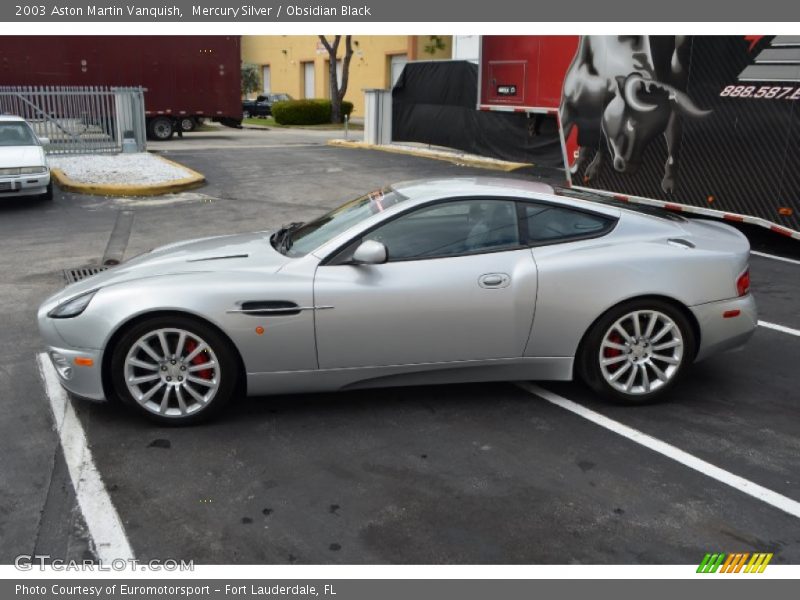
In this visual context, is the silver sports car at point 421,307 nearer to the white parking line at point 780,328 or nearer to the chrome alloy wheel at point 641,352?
the chrome alloy wheel at point 641,352

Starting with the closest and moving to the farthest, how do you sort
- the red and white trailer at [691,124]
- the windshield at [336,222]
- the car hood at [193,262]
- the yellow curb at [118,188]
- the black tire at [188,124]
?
the car hood at [193,262] < the windshield at [336,222] < the red and white trailer at [691,124] < the yellow curb at [118,188] < the black tire at [188,124]

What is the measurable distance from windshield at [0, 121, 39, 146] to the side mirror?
1058 centimetres

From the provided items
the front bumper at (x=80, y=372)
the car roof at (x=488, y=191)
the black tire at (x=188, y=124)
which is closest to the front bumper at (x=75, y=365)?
the front bumper at (x=80, y=372)

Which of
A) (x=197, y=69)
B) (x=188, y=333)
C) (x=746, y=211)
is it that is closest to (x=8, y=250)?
(x=188, y=333)

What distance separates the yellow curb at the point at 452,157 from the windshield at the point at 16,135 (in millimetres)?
9893

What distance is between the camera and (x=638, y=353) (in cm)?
510

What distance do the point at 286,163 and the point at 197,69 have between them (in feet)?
34.9

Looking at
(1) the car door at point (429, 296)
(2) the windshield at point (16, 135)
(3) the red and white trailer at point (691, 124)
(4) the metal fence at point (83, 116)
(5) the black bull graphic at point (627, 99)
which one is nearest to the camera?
(1) the car door at point (429, 296)

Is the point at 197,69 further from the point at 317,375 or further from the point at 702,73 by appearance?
the point at 317,375

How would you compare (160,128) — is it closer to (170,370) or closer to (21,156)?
(21,156)

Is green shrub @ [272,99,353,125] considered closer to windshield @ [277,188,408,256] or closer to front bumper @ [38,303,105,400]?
windshield @ [277,188,408,256]

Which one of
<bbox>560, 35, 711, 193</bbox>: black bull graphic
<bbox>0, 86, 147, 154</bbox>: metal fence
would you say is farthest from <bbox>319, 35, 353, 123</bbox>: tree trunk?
<bbox>560, 35, 711, 193</bbox>: black bull graphic

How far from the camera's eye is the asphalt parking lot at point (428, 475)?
3.62 metres

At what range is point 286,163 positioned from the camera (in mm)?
19500
